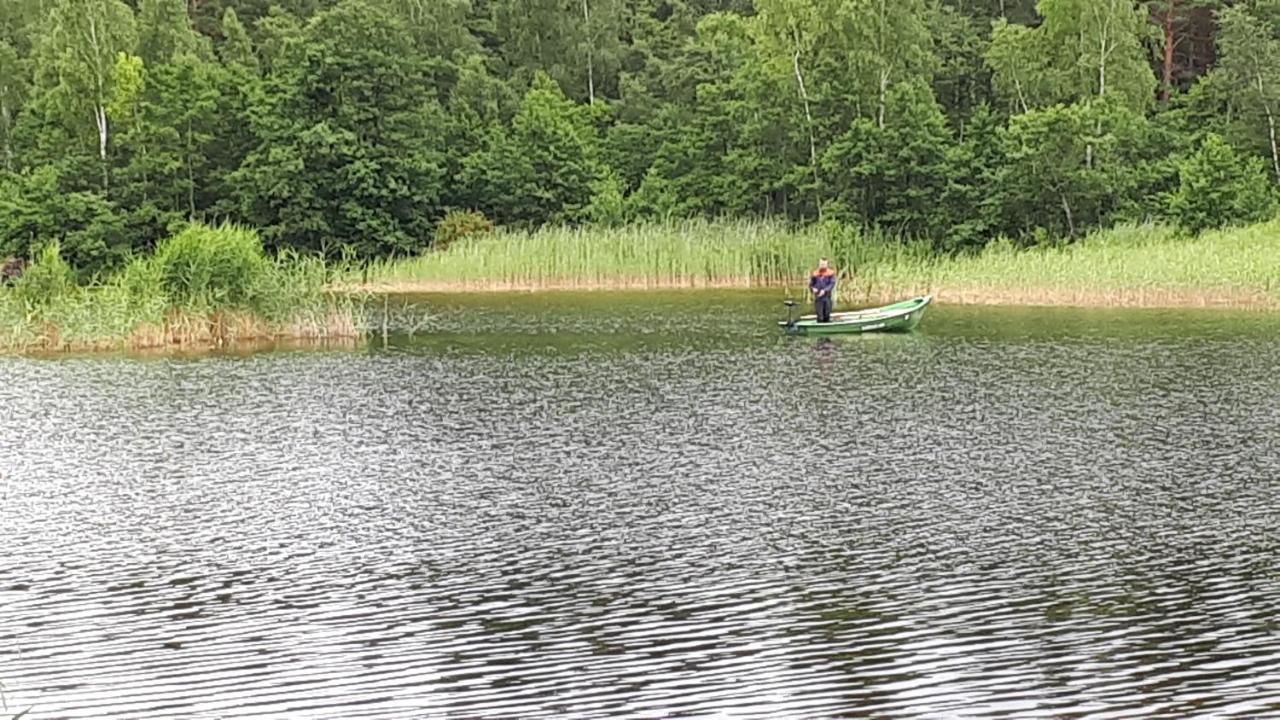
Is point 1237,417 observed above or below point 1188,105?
below

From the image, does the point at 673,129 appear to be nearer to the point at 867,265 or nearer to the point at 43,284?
the point at 867,265

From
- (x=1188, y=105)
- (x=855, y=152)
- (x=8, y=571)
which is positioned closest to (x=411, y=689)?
(x=8, y=571)

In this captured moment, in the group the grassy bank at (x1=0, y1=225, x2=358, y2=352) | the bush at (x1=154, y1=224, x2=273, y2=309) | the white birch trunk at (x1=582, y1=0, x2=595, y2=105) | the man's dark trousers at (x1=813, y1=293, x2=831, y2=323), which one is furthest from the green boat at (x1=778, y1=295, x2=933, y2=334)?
the white birch trunk at (x1=582, y1=0, x2=595, y2=105)

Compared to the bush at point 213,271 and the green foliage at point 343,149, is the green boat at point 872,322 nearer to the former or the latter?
the bush at point 213,271

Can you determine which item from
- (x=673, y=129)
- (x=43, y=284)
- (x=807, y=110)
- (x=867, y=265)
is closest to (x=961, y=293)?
(x=867, y=265)

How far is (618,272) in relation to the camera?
53.0 meters

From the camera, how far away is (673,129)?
2697 inches

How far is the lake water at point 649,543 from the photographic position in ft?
34.2

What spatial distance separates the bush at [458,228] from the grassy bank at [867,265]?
1763 mm

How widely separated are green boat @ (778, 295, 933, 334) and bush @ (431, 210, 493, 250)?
2570cm

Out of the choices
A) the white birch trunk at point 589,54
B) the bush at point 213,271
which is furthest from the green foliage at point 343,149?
the bush at point 213,271

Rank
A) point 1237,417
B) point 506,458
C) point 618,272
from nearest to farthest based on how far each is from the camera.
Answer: point 506,458 < point 1237,417 < point 618,272

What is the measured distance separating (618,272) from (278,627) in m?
41.3

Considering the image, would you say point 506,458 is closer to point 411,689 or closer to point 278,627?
point 278,627
